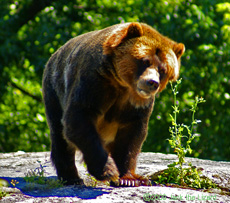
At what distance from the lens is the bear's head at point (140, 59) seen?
14.4 feet

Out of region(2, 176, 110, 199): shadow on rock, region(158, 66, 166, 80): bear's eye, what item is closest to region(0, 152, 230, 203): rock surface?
region(2, 176, 110, 199): shadow on rock

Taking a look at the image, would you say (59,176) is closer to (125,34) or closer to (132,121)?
(132,121)

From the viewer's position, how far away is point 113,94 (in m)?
4.64

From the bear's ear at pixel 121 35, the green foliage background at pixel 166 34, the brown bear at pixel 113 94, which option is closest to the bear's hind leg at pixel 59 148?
the brown bear at pixel 113 94

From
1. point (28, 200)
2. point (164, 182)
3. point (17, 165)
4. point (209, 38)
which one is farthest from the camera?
point (209, 38)

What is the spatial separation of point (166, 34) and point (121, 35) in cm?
511

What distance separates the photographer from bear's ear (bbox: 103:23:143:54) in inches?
179

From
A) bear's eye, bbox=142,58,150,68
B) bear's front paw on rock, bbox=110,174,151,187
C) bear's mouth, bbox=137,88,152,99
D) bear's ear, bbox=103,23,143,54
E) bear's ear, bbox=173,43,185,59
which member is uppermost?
bear's ear, bbox=103,23,143,54

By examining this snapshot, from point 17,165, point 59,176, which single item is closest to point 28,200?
point 59,176

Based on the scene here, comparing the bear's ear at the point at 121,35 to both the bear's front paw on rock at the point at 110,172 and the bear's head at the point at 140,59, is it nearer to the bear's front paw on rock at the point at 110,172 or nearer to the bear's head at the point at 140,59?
the bear's head at the point at 140,59

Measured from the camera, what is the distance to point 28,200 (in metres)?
3.80

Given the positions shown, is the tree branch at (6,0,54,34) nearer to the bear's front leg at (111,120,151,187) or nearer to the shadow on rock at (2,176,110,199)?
the bear's front leg at (111,120,151,187)

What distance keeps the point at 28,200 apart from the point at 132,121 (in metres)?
1.50

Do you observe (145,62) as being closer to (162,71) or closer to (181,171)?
(162,71)
